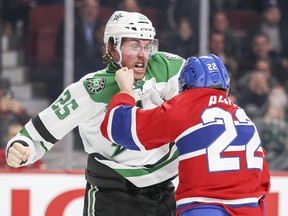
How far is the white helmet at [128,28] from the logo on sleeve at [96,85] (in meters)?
0.11

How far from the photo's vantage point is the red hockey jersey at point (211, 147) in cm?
303

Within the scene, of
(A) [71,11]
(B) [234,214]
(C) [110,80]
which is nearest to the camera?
(B) [234,214]

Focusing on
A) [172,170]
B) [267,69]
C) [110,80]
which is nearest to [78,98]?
[110,80]

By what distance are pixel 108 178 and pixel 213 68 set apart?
0.78m

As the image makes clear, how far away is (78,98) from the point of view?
12.0 feet

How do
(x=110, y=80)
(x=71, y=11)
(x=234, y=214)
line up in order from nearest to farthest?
(x=234, y=214)
(x=110, y=80)
(x=71, y=11)

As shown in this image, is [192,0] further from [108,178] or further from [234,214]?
[234,214]

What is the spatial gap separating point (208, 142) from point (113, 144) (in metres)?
0.69

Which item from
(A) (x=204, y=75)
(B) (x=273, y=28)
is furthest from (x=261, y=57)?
(A) (x=204, y=75)

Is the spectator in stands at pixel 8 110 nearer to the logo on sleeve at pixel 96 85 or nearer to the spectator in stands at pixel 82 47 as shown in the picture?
the spectator in stands at pixel 82 47

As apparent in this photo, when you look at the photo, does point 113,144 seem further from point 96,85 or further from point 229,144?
point 229,144

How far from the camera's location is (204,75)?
315cm

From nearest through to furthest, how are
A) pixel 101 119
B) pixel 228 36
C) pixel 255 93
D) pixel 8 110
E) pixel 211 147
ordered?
pixel 211 147, pixel 101 119, pixel 8 110, pixel 255 93, pixel 228 36

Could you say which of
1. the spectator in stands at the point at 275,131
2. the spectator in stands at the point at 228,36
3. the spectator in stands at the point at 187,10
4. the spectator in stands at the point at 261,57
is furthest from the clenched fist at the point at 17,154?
the spectator in stands at the point at 261,57
